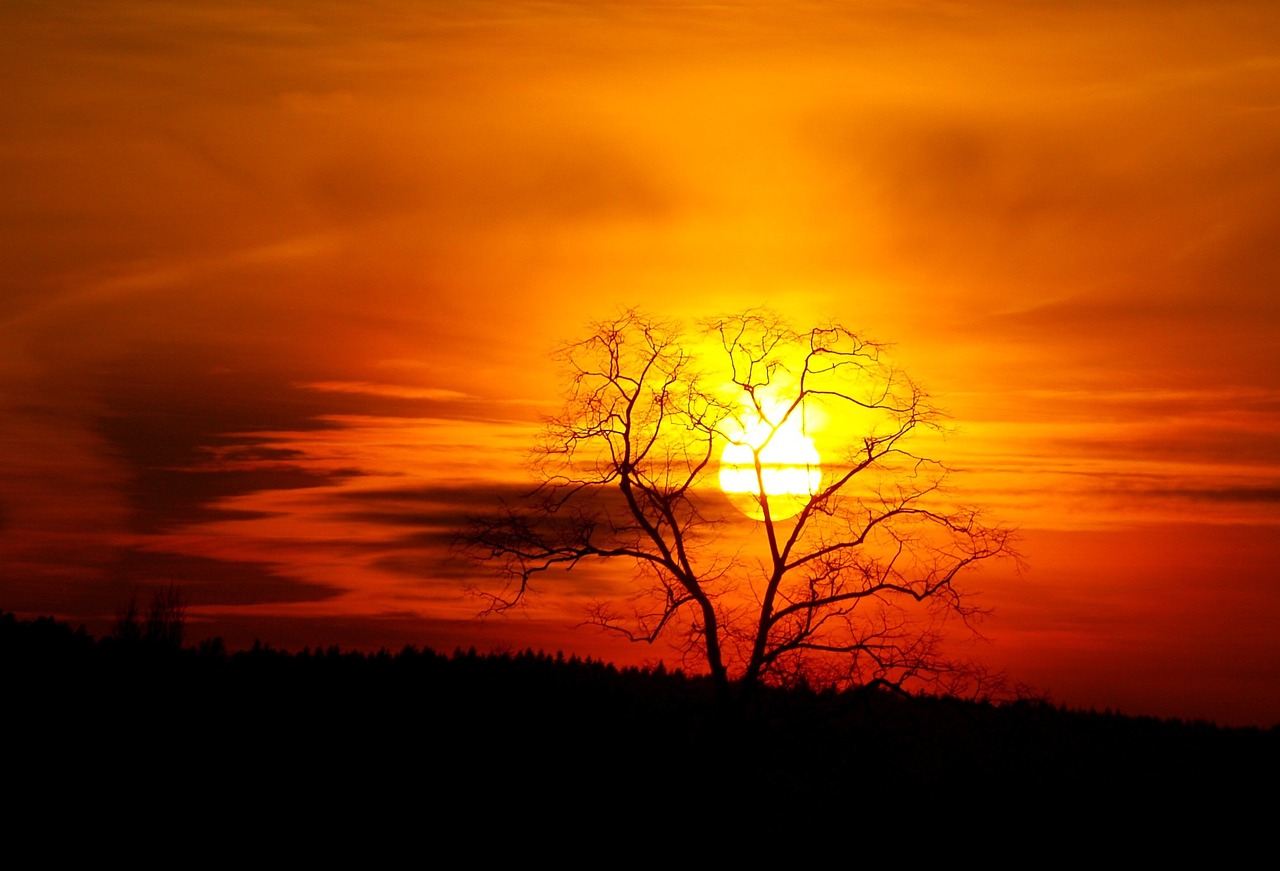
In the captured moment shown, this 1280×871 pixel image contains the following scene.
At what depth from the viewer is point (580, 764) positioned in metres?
44.9

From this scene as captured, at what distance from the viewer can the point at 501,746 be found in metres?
45.2

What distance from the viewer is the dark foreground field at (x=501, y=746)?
133ft

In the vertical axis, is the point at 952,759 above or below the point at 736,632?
below

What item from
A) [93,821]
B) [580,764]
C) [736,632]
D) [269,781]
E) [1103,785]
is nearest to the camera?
[736,632]

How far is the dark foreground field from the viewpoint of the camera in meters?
40.6

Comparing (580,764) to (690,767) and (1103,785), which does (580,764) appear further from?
(1103,785)

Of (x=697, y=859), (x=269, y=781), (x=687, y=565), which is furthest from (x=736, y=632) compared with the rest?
(x=269, y=781)

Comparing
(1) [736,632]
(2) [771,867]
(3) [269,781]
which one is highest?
(1) [736,632]

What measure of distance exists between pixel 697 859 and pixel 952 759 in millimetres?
16455

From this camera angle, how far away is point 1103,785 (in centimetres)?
4809

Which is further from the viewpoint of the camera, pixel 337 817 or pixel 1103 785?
pixel 1103 785

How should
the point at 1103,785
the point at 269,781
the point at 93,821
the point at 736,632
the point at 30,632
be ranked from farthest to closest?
the point at 30,632 < the point at 1103,785 < the point at 269,781 < the point at 93,821 < the point at 736,632

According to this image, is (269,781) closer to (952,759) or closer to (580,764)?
(580,764)

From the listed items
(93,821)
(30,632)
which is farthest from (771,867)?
(30,632)
